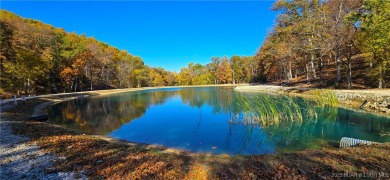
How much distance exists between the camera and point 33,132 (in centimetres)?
869

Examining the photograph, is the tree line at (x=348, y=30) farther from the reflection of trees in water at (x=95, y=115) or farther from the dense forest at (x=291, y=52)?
the reflection of trees in water at (x=95, y=115)

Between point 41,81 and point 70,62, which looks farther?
point 70,62

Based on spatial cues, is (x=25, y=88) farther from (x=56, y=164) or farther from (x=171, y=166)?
(x=171, y=166)

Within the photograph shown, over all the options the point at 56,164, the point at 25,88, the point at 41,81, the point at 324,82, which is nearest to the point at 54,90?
the point at 41,81

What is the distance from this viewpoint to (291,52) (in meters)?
29.7

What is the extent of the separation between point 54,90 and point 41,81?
2720mm

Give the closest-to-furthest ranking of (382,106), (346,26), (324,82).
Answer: (382,106) < (346,26) < (324,82)

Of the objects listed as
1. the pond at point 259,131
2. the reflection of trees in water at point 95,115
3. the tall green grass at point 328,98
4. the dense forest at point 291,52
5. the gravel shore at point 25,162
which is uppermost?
the dense forest at point 291,52

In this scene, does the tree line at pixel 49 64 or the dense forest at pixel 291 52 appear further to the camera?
the tree line at pixel 49 64

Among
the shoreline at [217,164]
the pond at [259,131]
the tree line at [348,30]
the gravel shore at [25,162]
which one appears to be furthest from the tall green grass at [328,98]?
the gravel shore at [25,162]

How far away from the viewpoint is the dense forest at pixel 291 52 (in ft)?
56.0

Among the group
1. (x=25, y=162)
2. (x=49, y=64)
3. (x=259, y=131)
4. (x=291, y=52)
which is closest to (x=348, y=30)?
(x=291, y=52)

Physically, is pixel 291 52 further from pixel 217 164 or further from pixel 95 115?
pixel 217 164

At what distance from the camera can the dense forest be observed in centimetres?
1708
